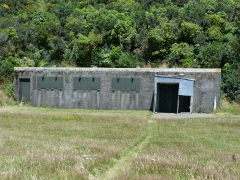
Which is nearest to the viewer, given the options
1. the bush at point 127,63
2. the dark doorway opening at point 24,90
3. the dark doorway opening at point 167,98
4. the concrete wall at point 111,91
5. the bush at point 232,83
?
the concrete wall at point 111,91

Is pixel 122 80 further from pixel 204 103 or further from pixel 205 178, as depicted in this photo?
pixel 205 178

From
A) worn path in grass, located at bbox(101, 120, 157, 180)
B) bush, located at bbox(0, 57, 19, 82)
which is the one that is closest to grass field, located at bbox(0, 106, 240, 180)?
worn path in grass, located at bbox(101, 120, 157, 180)

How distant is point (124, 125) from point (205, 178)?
36.1 ft

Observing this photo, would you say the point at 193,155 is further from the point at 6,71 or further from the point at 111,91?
the point at 6,71

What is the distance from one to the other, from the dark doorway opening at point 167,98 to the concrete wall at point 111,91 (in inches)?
38.5

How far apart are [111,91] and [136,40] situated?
1600 cm

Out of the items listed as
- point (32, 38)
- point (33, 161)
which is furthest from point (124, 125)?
point (32, 38)

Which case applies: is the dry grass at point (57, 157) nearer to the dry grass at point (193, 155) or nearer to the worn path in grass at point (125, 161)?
the worn path in grass at point (125, 161)

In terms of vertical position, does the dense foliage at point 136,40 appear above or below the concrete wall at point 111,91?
above

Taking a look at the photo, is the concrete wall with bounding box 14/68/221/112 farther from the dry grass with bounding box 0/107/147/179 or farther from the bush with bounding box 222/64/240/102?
the dry grass with bounding box 0/107/147/179

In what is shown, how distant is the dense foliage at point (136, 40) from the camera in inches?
1372

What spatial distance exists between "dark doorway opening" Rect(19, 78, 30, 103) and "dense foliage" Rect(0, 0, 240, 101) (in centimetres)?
537

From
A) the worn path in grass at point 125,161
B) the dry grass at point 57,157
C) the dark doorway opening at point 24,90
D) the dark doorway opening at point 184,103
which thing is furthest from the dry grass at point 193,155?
the dark doorway opening at point 24,90

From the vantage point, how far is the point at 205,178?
5.87 meters
